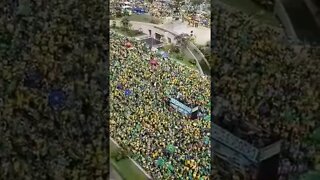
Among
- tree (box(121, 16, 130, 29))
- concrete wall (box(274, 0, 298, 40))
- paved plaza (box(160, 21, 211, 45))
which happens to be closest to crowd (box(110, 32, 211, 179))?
tree (box(121, 16, 130, 29))

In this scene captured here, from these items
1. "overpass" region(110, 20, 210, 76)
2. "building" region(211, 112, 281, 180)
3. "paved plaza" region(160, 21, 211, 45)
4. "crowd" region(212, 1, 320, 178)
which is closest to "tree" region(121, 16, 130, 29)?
"overpass" region(110, 20, 210, 76)

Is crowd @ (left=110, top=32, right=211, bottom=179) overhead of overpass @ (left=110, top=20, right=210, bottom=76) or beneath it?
beneath

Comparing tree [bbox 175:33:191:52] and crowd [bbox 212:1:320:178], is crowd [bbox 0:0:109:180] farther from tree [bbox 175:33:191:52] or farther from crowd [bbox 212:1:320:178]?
crowd [bbox 212:1:320:178]

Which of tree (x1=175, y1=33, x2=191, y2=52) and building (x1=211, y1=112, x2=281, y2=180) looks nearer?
building (x1=211, y1=112, x2=281, y2=180)

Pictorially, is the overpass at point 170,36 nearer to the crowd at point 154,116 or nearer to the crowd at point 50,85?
the crowd at point 154,116

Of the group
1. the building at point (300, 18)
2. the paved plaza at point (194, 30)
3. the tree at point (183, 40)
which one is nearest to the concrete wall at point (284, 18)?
the building at point (300, 18)

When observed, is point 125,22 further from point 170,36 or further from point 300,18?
point 300,18

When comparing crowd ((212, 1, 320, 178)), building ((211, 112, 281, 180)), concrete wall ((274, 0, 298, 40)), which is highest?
concrete wall ((274, 0, 298, 40))
